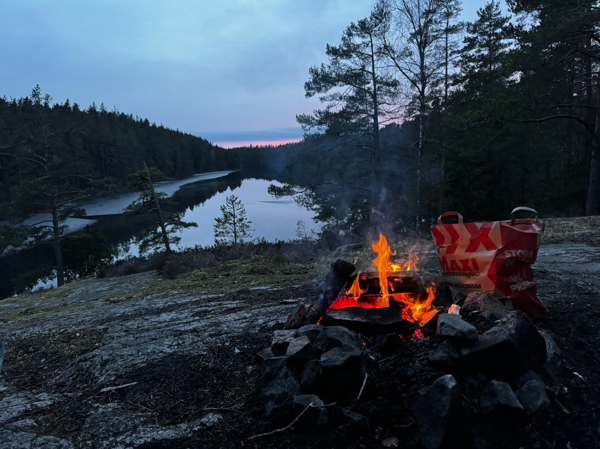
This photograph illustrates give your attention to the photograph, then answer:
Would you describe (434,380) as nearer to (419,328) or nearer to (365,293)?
(419,328)

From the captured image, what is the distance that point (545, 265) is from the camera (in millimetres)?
6008

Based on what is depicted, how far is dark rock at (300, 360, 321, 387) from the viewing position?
2.47 m

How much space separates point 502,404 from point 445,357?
420 millimetres

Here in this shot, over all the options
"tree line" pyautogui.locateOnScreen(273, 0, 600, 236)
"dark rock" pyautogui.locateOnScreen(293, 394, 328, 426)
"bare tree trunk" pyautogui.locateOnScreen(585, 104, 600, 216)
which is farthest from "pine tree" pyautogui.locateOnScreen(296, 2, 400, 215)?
"dark rock" pyautogui.locateOnScreen(293, 394, 328, 426)

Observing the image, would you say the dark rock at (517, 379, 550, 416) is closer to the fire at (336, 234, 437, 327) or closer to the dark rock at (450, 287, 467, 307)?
the fire at (336, 234, 437, 327)

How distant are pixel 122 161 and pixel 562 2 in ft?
203

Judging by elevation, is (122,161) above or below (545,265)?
above

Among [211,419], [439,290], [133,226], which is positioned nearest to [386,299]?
[439,290]

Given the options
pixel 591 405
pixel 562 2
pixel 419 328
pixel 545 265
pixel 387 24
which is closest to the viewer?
pixel 591 405

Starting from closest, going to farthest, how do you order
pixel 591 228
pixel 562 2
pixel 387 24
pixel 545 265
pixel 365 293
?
pixel 365 293, pixel 545 265, pixel 591 228, pixel 562 2, pixel 387 24

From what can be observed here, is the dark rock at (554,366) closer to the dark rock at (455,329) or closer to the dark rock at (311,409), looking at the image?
the dark rock at (455,329)

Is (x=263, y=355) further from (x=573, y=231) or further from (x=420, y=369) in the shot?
(x=573, y=231)

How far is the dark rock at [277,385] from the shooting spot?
241 cm

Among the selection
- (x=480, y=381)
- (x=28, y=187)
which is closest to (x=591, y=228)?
(x=480, y=381)
